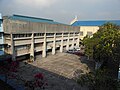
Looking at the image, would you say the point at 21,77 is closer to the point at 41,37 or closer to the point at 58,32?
the point at 41,37

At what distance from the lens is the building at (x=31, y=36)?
2981 centimetres

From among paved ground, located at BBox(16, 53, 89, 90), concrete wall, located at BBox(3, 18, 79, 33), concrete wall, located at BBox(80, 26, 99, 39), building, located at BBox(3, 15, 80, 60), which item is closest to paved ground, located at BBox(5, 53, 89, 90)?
paved ground, located at BBox(16, 53, 89, 90)

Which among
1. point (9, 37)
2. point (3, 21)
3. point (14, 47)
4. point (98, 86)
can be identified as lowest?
point (98, 86)

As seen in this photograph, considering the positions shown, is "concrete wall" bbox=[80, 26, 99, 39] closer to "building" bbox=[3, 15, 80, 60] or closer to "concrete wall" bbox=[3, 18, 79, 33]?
"building" bbox=[3, 15, 80, 60]

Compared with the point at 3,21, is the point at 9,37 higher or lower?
lower

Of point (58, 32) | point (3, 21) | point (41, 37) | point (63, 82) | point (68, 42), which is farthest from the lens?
point (68, 42)

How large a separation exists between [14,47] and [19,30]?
3.78 m

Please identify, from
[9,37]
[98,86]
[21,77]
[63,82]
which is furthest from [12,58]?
[98,86]

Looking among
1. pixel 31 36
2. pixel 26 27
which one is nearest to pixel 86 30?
pixel 31 36

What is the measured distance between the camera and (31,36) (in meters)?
34.9

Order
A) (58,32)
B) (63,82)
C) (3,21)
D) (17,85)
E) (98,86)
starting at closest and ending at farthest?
1. (98,86)
2. (17,85)
3. (63,82)
4. (3,21)
5. (58,32)

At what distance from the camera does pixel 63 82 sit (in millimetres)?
23516

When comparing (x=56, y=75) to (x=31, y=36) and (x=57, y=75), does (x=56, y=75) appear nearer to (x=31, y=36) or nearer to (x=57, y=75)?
(x=57, y=75)

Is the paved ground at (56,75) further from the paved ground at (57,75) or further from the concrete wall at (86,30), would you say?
the concrete wall at (86,30)
